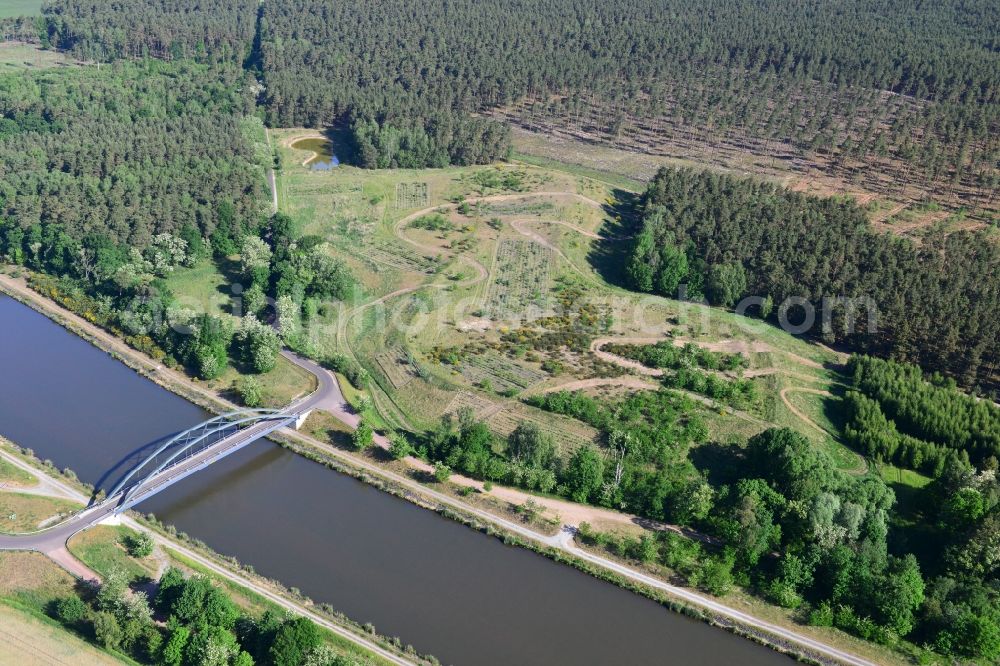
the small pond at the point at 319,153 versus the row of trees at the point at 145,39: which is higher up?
the row of trees at the point at 145,39

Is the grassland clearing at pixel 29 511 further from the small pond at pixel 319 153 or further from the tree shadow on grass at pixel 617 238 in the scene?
the small pond at pixel 319 153

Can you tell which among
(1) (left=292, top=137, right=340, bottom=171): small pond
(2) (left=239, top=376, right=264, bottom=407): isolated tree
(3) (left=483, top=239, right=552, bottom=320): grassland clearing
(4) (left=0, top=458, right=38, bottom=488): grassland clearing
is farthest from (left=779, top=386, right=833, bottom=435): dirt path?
(1) (left=292, top=137, right=340, bottom=171): small pond

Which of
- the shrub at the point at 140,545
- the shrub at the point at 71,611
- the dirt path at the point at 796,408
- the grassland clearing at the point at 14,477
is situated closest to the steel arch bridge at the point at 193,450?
the shrub at the point at 140,545

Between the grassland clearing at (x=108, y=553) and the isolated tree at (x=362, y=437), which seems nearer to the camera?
the grassland clearing at (x=108, y=553)

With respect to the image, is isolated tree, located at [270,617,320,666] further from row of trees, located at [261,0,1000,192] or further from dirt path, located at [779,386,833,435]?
row of trees, located at [261,0,1000,192]

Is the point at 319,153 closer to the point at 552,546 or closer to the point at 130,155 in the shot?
the point at 130,155
